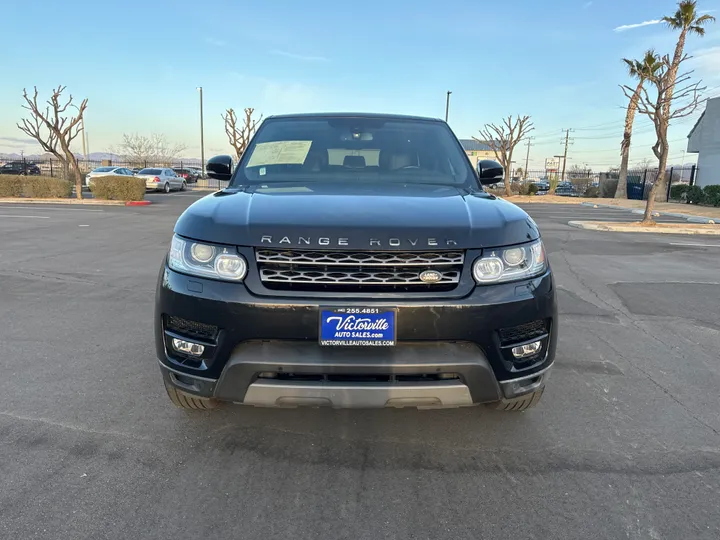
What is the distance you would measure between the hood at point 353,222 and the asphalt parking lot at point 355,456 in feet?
3.80

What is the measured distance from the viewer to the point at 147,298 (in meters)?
5.72

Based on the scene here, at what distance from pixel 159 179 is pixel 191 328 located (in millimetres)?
32518

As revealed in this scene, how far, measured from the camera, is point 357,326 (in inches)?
87.7

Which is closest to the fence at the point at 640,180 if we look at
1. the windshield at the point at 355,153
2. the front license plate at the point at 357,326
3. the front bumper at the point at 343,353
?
the windshield at the point at 355,153

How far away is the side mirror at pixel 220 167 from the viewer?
4.02 metres

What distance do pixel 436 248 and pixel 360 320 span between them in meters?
0.49

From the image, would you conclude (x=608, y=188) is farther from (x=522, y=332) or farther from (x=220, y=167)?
(x=522, y=332)

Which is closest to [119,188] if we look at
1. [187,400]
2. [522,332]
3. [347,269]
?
[187,400]

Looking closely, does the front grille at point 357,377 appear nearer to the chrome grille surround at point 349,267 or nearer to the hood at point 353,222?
the chrome grille surround at point 349,267

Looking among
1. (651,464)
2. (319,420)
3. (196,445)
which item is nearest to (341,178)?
(319,420)

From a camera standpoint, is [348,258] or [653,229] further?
[653,229]

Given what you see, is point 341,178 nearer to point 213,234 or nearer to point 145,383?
point 213,234

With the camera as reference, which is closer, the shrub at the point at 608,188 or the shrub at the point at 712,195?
the shrub at the point at 712,195

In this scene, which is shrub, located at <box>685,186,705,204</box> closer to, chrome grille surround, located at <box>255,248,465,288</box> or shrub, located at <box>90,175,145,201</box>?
shrub, located at <box>90,175,145,201</box>
